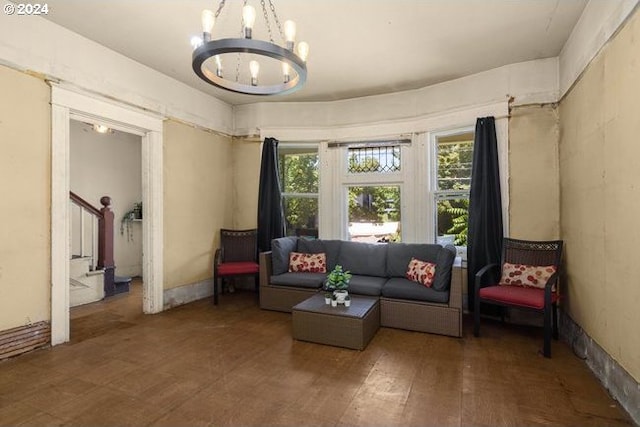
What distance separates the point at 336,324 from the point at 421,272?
1222mm

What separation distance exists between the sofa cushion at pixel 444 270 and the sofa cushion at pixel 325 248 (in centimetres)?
139

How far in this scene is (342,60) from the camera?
12.2 ft

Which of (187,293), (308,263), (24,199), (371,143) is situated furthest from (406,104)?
(24,199)

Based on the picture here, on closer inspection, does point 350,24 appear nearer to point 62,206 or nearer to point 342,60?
point 342,60

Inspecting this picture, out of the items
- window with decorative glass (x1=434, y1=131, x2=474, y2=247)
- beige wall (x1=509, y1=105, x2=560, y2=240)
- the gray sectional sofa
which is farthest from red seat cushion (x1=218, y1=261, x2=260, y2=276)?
beige wall (x1=509, y1=105, x2=560, y2=240)

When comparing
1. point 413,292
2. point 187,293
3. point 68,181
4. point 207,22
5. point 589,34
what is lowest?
point 187,293

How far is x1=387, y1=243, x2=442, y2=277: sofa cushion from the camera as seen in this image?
3.98 metres

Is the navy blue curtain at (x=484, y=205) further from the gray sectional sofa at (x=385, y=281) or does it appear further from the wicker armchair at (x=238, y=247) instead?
the wicker armchair at (x=238, y=247)

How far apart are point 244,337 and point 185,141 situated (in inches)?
105

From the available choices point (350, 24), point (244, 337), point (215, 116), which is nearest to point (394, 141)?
point (350, 24)

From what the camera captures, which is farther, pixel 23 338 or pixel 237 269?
pixel 237 269

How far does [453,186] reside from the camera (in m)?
4.33

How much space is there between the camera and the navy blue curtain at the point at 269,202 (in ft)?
16.2

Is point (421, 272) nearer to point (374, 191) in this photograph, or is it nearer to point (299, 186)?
point (374, 191)
